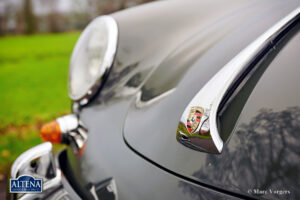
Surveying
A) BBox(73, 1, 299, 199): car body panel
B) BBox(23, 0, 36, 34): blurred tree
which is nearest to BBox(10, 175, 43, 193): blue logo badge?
BBox(73, 1, 299, 199): car body panel

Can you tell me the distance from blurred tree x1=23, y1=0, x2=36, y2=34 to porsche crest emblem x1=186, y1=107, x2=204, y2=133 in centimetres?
1933

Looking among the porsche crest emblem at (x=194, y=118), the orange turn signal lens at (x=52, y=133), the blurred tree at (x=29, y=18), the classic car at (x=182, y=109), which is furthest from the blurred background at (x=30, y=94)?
the blurred tree at (x=29, y=18)

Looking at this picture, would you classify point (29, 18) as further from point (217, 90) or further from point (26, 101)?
point (217, 90)

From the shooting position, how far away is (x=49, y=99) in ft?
15.5

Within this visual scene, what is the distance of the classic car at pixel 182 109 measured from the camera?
68cm

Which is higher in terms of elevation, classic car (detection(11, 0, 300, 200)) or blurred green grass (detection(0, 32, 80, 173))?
classic car (detection(11, 0, 300, 200))

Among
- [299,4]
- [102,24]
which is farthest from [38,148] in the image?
[299,4]

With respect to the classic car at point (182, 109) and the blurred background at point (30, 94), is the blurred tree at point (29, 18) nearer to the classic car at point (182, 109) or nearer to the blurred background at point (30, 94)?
the blurred background at point (30, 94)

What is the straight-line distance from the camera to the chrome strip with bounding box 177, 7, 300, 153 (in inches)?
28.7

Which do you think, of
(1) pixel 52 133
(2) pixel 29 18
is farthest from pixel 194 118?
(2) pixel 29 18

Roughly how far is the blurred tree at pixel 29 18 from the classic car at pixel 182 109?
61.8 ft

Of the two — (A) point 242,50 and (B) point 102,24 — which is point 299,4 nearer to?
(A) point 242,50

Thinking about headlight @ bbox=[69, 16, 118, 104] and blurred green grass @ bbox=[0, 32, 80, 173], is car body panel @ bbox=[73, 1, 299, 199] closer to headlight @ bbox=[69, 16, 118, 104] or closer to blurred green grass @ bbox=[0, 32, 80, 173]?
headlight @ bbox=[69, 16, 118, 104]

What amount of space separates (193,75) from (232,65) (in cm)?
15
